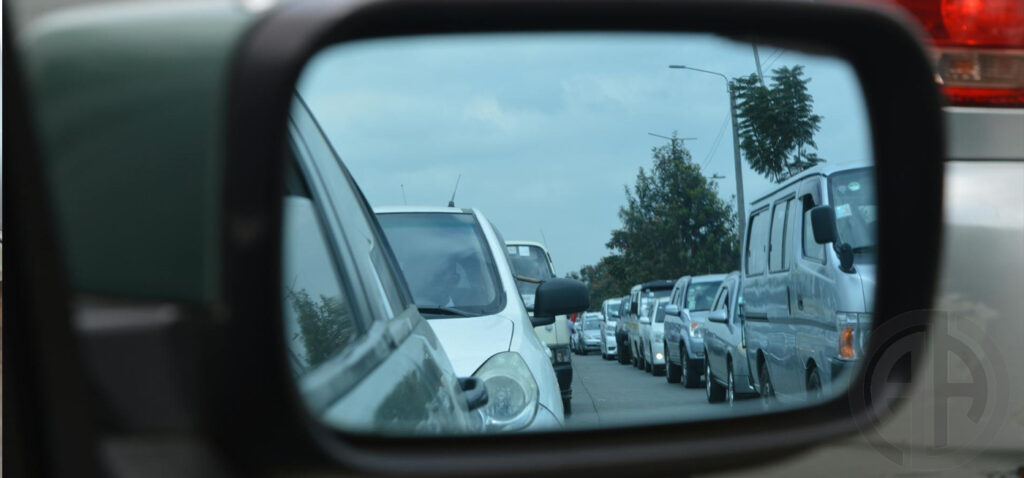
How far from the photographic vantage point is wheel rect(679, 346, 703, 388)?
57.6 ft

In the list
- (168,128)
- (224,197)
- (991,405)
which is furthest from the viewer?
(991,405)

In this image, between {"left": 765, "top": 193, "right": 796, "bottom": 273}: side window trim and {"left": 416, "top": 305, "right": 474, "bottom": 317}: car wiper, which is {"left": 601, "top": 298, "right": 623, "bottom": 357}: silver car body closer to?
{"left": 765, "top": 193, "right": 796, "bottom": 273}: side window trim

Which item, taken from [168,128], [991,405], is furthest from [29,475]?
[991,405]

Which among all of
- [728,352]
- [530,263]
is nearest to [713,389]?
[728,352]

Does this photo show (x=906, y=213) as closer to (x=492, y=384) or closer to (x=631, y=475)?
(x=631, y=475)

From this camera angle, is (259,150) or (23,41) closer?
(259,150)

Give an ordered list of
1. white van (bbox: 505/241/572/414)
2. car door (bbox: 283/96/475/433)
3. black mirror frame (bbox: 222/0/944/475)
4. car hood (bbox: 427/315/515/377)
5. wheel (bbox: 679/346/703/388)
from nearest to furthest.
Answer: black mirror frame (bbox: 222/0/944/475) < car door (bbox: 283/96/475/433) < car hood (bbox: 427/315/515/377) < white van (bbox: 505/241/572/414) < wheel (bbox: 679/346/703/388)

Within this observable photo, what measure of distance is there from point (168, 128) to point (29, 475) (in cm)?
81

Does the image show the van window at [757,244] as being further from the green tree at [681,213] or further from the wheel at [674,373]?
the wheel at [674,373]

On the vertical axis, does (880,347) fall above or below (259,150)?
below

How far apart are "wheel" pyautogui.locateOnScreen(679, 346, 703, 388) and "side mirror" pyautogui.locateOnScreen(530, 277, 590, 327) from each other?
12342 millimetres

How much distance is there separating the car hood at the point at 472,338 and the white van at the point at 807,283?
1806mm

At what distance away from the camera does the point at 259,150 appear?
1.21 m

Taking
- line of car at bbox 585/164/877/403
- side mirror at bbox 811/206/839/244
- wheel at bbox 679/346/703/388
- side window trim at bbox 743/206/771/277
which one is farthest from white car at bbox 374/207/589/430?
wheel at bbox 679/346/703/388
